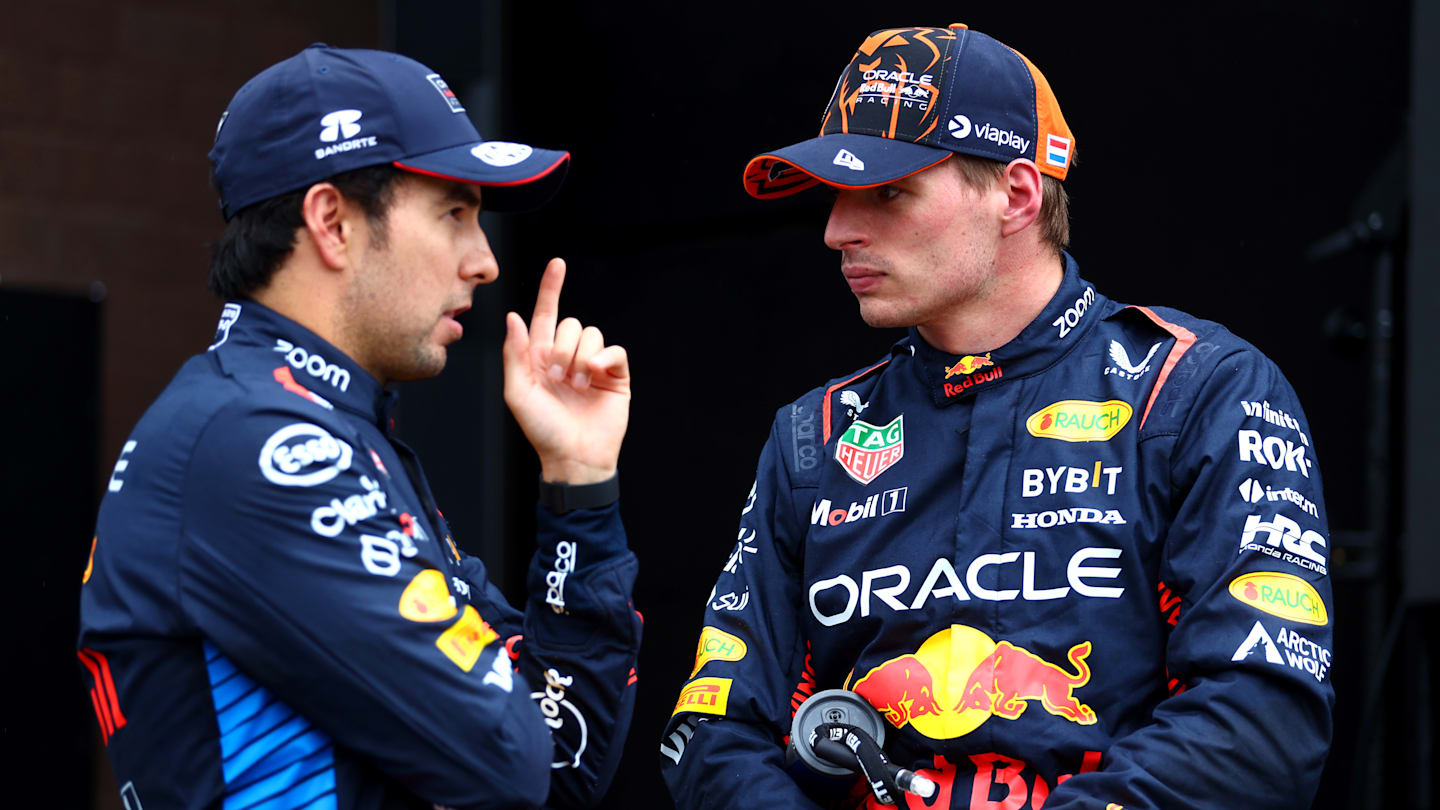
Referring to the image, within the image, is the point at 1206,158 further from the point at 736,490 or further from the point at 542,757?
the point at 542,757

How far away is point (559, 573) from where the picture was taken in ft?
5.37

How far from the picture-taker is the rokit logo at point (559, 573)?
1632 mm

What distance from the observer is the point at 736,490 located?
11.7 feet

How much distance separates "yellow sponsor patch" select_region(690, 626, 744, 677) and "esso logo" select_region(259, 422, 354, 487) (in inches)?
29.6

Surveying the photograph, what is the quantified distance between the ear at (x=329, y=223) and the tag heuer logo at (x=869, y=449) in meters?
0.80

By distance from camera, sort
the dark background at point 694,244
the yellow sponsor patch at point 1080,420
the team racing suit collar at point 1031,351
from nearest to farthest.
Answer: the yellow sponsor patch at point 1080,420 → the team racing suit collar at point 1031,351 → the dark background at point 694,244

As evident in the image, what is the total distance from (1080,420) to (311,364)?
3.24 ft

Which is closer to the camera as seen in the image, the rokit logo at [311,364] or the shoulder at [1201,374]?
the rokit logo at [311,364]

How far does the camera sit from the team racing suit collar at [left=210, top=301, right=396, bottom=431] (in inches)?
57.4

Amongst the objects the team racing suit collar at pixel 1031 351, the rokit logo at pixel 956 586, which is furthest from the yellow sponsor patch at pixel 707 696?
the team racing suit collar at pixel 1031 351

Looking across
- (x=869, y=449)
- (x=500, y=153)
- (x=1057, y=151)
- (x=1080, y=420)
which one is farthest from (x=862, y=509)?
(x=500, y=153)

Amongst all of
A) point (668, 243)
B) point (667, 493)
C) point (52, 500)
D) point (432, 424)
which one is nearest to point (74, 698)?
point (52, 500)

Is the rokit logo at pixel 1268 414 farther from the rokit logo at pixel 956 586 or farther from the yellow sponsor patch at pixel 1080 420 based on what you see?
the rokit logo at pixel 956 586

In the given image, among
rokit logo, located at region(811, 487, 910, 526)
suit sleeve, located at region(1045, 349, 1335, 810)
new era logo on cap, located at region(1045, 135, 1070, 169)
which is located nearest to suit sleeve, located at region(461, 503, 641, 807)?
rokit logo, located at region(811, 487, 910, 526)
